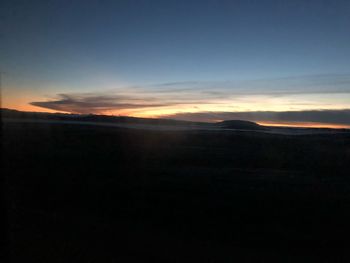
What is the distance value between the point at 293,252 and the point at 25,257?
20.5 feet

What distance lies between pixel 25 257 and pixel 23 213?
440 cm

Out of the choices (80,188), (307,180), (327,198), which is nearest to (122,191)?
(80,188)

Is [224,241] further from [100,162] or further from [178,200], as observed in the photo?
[100,162]

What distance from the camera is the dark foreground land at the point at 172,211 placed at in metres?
10.4

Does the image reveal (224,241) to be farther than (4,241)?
Yes

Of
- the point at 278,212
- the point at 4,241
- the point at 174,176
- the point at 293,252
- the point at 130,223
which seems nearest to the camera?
the point at 4,241

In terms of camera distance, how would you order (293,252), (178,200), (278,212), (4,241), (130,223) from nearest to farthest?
(4,241), (293,252), (130,223), (278,212), (178,200)

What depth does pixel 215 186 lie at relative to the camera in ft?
64.5

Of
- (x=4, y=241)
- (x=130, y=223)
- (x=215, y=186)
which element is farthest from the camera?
(x=215, y=186)

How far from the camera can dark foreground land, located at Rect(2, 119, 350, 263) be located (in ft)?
34.1

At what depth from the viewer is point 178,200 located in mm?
16438

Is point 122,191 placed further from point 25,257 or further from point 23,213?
point 25,257

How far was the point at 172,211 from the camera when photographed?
48.2 ft

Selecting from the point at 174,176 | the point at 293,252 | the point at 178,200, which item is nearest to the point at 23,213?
the point at 178,200
